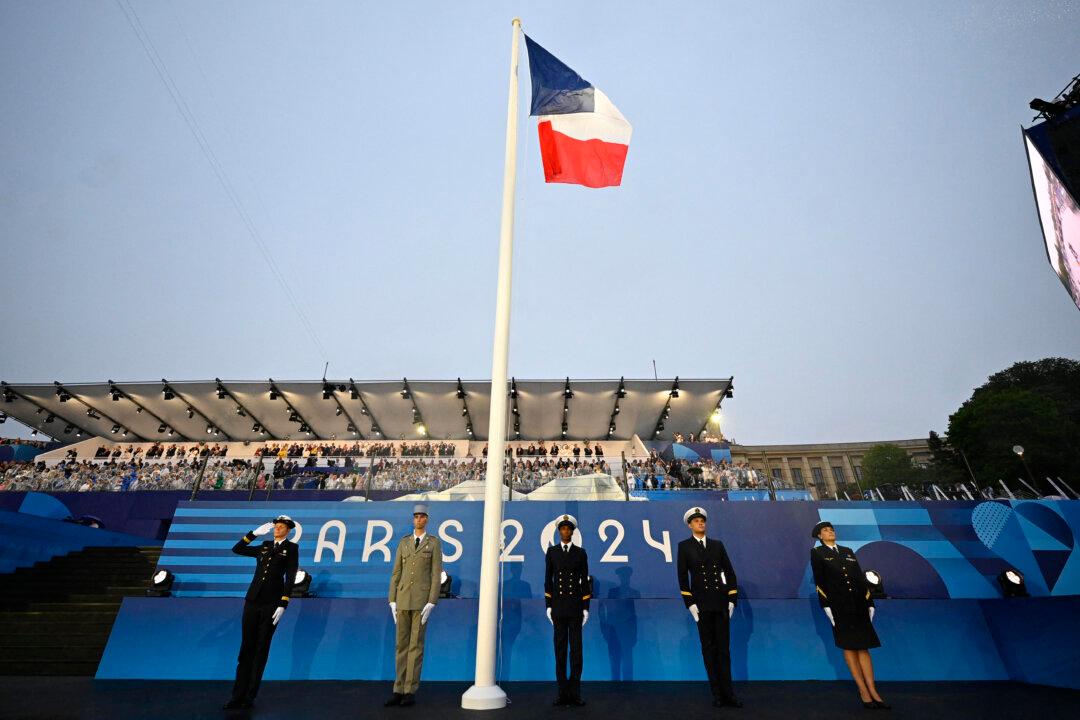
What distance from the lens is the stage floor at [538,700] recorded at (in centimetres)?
447

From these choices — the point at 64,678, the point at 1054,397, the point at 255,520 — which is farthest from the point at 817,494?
the point at 1054,397

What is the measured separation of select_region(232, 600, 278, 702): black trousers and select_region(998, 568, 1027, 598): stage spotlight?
10631 mm

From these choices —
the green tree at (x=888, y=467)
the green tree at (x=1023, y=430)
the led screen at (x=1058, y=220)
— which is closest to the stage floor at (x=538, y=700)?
the led screen at (x=1058, y=220)

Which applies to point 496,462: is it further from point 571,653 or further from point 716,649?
point 716,649

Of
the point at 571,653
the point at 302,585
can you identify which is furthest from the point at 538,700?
the point at 302,585

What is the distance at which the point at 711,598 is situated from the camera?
5.29m

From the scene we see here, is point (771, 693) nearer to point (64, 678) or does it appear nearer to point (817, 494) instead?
point (817, 494)

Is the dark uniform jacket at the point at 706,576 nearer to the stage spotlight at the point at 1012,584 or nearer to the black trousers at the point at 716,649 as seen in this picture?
the black trousers at the point at 716,649

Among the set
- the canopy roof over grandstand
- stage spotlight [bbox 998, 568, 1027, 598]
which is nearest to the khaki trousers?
stage spotlight [bbox 998, 568, 1027, 598]

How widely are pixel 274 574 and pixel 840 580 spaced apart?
648cm

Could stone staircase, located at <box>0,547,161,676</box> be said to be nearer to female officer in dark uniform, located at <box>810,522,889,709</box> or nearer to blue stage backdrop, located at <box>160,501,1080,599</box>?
blue stage backdrop, located at <box>160,501,1080,599</box>

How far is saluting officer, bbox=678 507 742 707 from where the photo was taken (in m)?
4.98

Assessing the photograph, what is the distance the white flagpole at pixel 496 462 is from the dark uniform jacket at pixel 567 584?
2.60 ft

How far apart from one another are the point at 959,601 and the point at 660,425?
930 inches
